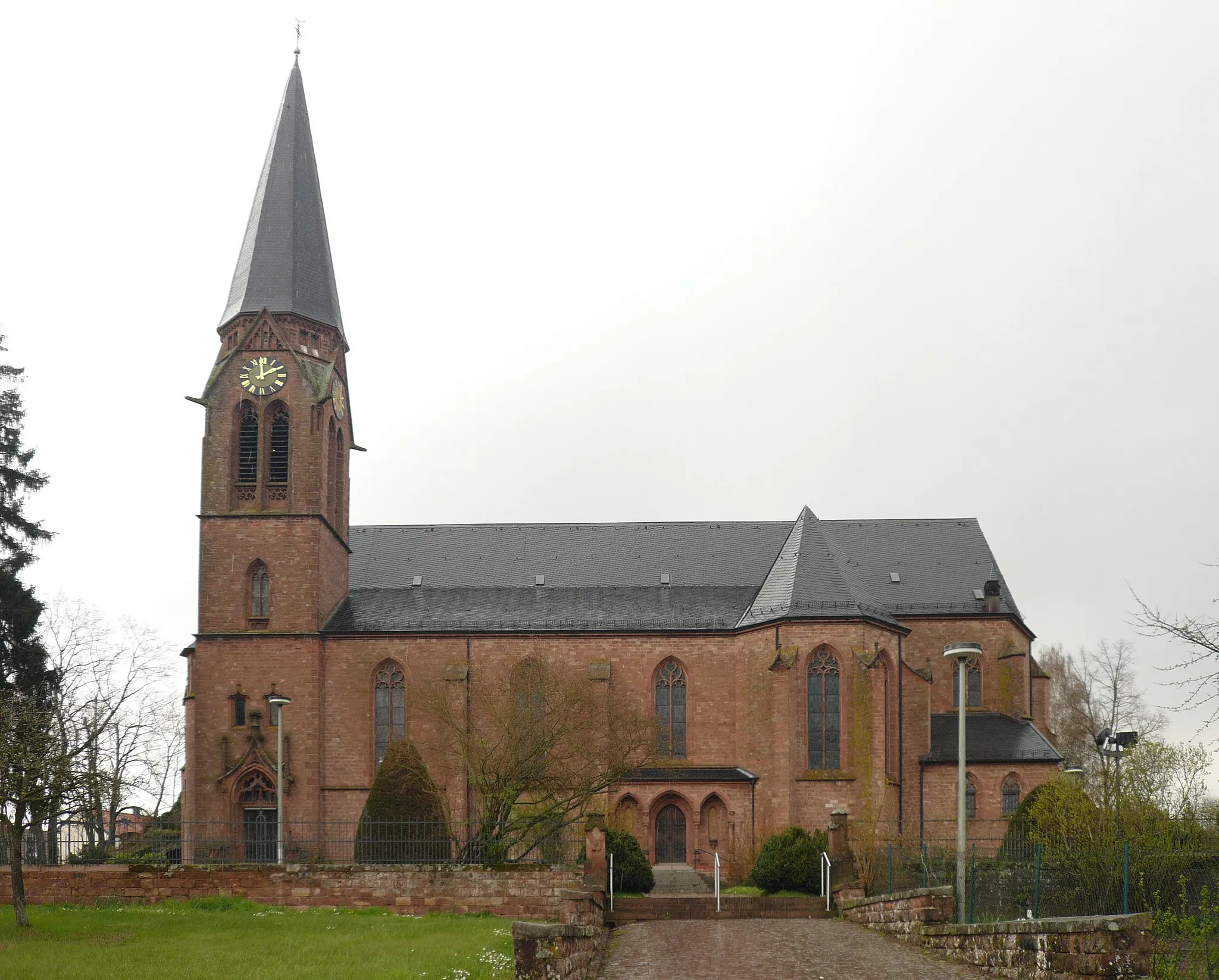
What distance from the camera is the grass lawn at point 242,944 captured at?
1720 centimetres

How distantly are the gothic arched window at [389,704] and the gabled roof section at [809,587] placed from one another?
39.7 ft

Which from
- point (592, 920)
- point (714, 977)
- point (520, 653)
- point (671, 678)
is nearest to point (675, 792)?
point (671, 678)

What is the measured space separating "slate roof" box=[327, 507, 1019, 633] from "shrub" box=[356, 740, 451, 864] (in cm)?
1159

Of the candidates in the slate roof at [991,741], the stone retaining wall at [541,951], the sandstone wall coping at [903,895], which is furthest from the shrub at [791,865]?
the stone retaining wall at [541,951]

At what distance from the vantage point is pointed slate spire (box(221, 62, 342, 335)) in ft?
145

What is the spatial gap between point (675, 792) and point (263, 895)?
57.7 feet

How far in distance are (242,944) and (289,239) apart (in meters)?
29.8

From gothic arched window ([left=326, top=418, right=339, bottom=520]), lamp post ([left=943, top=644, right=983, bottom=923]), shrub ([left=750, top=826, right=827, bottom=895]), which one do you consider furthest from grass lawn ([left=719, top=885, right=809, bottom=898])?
gothic arched window ([left=326, top=418, right=339, bottom=520])

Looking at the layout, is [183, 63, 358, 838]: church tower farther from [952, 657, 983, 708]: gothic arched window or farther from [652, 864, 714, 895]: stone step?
[952, 657, 983, 708]: gothic arched window

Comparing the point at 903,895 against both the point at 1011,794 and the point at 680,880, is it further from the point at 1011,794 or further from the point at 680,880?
the point at 1011,794

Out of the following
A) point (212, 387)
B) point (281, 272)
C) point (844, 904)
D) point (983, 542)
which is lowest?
point (844, 904)

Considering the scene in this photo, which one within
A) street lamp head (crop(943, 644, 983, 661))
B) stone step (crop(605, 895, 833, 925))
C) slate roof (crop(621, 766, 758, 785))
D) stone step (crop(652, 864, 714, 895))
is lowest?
stone step (crop(652, 864, 714, 895))

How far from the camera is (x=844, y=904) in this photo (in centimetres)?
2830

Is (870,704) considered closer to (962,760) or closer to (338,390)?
(962,760)
